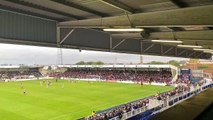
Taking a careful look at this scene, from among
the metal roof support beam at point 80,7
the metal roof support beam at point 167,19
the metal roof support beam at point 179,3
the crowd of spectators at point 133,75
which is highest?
the metal roof support beam at point 80,7

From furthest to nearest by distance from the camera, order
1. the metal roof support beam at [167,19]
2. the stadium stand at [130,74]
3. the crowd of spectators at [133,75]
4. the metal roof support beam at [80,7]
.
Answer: the stadium stand at [130,74]
the crowd of spectators at [133,75]
the metal roof support beam at [80,7]
the metal roof support beam at [167,19]

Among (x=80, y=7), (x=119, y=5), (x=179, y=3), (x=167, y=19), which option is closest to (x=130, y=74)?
(x=80, y=7)

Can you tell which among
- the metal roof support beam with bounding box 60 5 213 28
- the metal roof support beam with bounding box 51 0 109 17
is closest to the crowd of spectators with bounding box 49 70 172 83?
the metal roof support beam with bounding box 60 5 213 28

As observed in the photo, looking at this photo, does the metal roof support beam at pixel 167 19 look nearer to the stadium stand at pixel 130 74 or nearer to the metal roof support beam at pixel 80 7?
the metal roof support beam at pixel 80 7

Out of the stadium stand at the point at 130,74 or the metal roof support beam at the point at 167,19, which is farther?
the stadium stand at the point at 130,74

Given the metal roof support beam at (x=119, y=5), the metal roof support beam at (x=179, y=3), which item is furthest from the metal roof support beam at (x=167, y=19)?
the metal roof support beam at (x=119, y=5)

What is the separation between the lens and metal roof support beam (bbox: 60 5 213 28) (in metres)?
7.85

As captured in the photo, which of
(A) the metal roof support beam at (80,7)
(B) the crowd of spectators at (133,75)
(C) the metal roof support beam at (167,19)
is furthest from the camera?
(B) the crowd of spectators at (133,75)

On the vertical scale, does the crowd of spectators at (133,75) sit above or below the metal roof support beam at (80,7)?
below

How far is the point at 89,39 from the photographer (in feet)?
49.4

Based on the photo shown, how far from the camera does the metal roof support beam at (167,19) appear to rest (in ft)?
25.8

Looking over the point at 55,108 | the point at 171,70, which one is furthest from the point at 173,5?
the point at 171,70

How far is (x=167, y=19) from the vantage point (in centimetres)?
892

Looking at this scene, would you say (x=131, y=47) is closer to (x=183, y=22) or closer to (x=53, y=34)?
(x=53, y=34)
